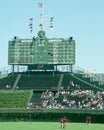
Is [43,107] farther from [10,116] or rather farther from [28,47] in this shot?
[28,47]

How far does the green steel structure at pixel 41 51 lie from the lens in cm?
9188

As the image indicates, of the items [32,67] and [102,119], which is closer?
[102,119]

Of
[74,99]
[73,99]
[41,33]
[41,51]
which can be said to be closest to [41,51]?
[41,51]

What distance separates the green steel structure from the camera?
301 ft

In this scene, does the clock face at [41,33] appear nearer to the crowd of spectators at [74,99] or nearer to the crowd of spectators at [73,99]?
the crowd of spectators at [73,99]

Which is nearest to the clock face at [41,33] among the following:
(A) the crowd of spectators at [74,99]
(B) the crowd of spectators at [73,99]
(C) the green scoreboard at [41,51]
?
(C) the green scoreboard at [41,51]

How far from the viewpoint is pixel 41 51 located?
92.8 metres

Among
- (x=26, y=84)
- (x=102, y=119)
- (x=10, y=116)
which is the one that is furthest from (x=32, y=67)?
(x=102, y=119)

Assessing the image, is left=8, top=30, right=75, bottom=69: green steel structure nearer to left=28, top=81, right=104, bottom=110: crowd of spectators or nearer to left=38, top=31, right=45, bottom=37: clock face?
left=38, top=31, right=45, bottom=37: clock face

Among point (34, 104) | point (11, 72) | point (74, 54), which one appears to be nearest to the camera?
point (34, 104)

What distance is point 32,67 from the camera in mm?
94625

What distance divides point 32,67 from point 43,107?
19307 millimetres

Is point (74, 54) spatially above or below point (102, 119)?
above

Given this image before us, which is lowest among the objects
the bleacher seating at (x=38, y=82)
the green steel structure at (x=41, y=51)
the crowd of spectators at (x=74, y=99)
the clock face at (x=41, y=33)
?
the crowd of spectators at (x=74, y=99)
